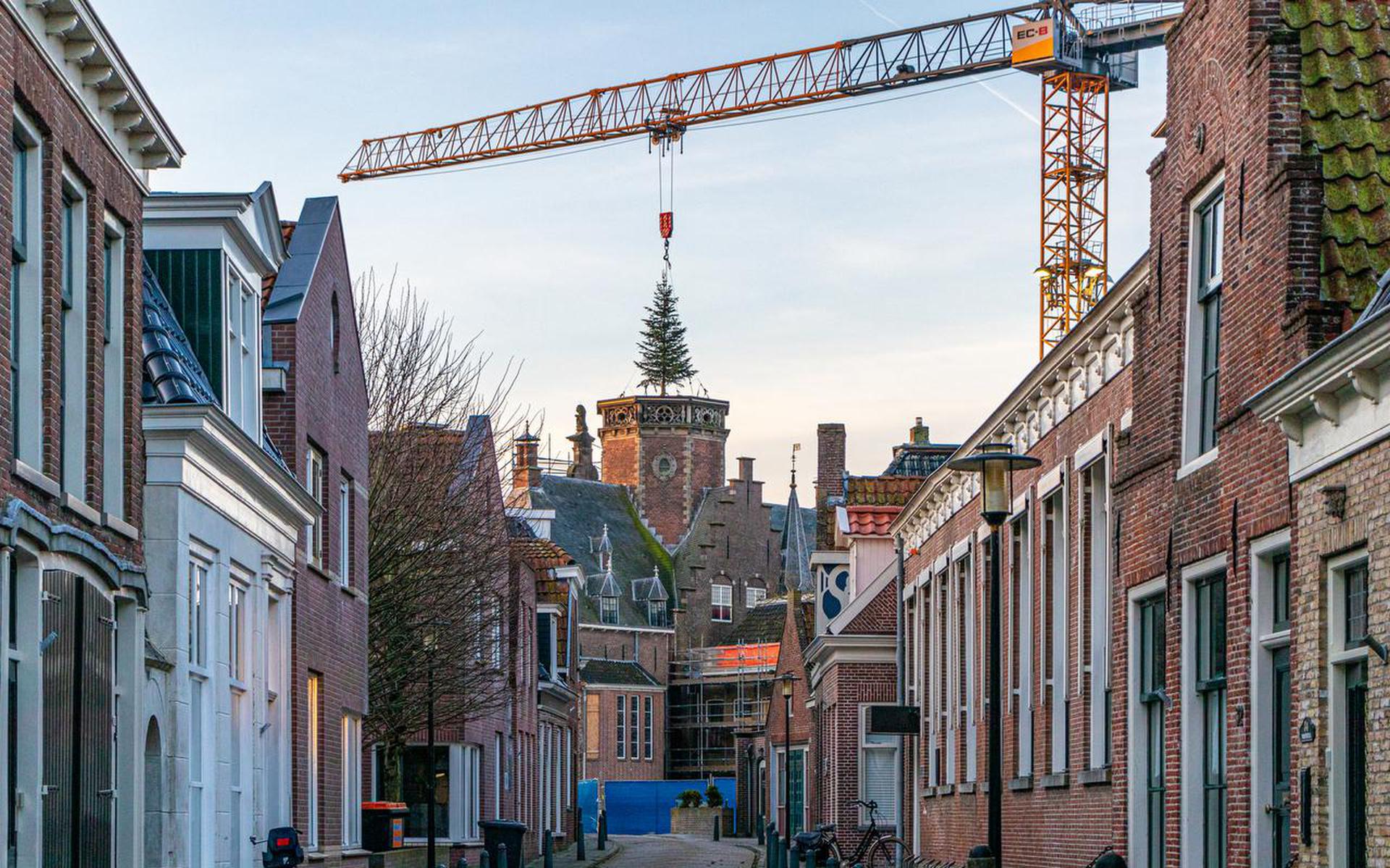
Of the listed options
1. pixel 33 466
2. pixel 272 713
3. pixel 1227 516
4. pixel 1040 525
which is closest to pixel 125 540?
pixel 33 466

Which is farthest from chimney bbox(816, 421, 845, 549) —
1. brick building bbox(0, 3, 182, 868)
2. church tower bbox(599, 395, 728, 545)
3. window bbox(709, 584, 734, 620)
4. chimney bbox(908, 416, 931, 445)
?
church tower bbox(599, 395, 728, 545)

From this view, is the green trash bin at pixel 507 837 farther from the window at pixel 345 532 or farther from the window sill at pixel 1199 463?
the window sill at pixel 1199 463

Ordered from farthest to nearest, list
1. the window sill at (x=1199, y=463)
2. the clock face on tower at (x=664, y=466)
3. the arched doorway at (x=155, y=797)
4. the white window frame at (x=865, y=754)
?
1. the clock face on tower at (x=664, y=466)
2. the white window frame at (x=865, y=754)
3. the arched doorway at (x=155, y=797)
4. the window sill at (x=1199, y=463)

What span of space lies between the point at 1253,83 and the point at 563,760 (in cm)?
4972

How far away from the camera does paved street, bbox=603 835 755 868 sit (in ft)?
157

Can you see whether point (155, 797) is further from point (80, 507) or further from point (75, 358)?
point (75, 358)

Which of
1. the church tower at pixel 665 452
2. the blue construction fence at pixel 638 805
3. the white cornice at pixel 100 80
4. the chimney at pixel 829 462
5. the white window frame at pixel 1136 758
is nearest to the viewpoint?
the white cornice at pixel 100 80

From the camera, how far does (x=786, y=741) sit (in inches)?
2013

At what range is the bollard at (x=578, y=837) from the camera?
172ft

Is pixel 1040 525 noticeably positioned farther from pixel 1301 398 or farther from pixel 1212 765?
pixel 1301 398

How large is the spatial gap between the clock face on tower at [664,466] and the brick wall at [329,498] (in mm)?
95996

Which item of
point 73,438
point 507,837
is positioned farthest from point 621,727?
point 73,438

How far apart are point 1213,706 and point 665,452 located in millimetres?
111772

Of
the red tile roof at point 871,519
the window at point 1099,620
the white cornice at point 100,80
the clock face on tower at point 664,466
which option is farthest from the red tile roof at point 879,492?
the clock face on tower at point 664,466
